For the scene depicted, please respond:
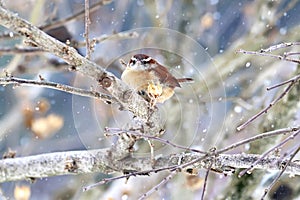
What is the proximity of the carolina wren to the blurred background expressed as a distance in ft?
0.81

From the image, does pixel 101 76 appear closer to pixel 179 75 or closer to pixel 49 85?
pixel 49 85

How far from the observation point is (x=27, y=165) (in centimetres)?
127

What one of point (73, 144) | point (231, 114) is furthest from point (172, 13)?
point (73, 144)

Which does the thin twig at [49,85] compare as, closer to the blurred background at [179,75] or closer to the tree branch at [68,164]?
the tree branch at [68,164]

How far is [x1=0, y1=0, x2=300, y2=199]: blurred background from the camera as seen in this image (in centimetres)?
195

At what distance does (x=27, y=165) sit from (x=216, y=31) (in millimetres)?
1328

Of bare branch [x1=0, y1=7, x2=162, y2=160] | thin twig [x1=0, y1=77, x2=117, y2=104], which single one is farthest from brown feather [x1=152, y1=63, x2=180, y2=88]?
thin twig [x1=0, y1=77, x2=117, y2=104]

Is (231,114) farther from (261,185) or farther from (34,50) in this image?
(34,50)

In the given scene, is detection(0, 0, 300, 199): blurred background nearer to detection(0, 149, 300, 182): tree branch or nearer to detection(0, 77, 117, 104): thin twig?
detection(0, 149, 300, 182): tree branch

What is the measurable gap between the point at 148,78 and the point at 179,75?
397mm

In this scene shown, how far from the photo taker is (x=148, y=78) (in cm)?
141

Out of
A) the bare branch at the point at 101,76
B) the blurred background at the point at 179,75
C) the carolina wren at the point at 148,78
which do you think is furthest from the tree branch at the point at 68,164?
the blurred background at the point at 179,75

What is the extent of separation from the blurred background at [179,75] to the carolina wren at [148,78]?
0.25 metres

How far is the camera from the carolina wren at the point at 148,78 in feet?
4.43
